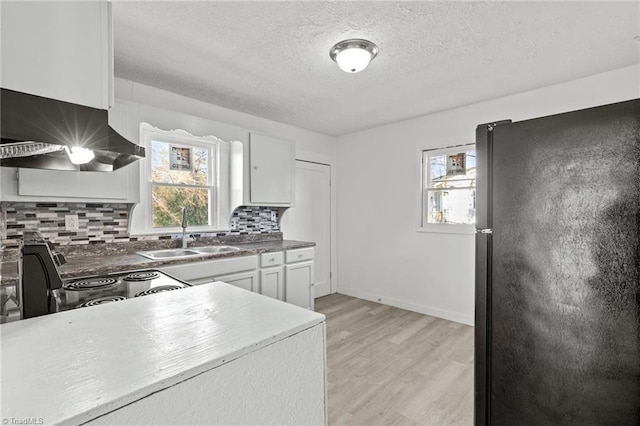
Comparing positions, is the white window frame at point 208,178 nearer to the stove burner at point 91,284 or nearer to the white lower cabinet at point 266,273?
the white lower cabinet at point 266,273

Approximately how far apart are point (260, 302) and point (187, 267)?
1.51m

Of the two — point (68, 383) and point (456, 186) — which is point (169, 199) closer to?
point (68, 383)

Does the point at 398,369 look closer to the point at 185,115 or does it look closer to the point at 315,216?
the point at 315,216

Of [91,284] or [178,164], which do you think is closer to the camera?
[91,284]

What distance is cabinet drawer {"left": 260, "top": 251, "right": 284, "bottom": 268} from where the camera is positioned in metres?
2.89

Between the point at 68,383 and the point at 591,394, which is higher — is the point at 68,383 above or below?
above

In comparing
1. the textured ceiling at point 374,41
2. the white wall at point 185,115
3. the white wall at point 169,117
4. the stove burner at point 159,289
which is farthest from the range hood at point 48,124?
the white wall at point 185,115

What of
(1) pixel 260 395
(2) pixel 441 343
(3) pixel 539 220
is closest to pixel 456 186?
(2) pixel 441 343

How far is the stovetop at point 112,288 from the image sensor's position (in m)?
1.22

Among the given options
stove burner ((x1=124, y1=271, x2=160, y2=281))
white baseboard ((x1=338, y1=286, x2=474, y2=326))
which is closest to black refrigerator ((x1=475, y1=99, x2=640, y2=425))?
stove burner ((x1=124, y1=271, x2=160, y2=281))

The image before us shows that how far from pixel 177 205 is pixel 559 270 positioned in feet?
9.75

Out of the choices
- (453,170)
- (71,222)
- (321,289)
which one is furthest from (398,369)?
(71,222)

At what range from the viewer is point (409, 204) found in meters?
3.78

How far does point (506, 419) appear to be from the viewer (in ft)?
4.00
